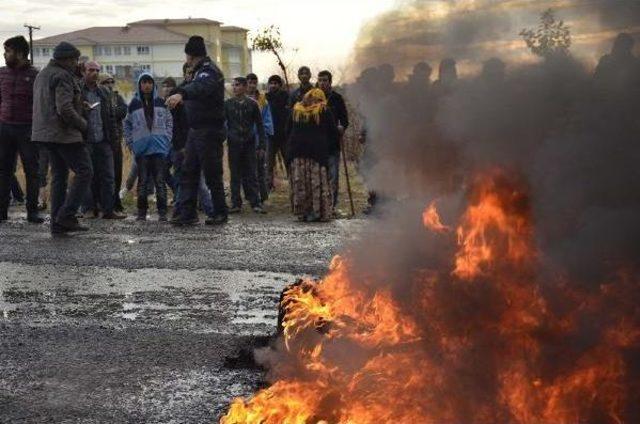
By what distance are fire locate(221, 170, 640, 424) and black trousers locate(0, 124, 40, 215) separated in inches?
324

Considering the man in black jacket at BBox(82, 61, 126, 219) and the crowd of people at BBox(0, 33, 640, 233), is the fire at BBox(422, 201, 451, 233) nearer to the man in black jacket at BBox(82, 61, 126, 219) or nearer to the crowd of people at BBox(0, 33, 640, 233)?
the crowd of people at BBox(0, 33, 640, 233)

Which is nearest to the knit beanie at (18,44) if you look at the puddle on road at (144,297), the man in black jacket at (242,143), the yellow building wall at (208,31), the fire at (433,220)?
the man in black jacket at (242,143)

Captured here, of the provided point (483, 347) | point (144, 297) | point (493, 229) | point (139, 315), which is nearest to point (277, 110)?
point (144, 297)

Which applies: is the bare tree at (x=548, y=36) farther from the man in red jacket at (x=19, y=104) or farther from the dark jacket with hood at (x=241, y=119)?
the dark jacket with hood at (x=241, y=119)

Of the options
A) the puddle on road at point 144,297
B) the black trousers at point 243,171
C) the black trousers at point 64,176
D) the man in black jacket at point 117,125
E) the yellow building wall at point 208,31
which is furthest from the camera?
the yellow building wall at point 208,31

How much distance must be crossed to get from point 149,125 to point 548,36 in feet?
30.5

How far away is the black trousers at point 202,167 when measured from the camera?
11625 mm

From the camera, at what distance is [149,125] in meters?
12.8

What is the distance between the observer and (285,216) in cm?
1328

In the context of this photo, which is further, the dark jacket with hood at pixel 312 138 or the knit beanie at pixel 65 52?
the dark jacket with hood at pixel 312 138

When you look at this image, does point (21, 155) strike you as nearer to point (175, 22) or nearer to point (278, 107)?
point (278, 107)

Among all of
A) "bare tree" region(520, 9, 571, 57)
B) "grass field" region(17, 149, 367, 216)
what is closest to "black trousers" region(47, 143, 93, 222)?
"grass field" region(17, 149, 367, 216)

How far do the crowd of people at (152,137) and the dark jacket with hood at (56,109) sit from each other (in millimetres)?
12

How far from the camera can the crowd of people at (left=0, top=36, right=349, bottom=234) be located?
1084 cm
